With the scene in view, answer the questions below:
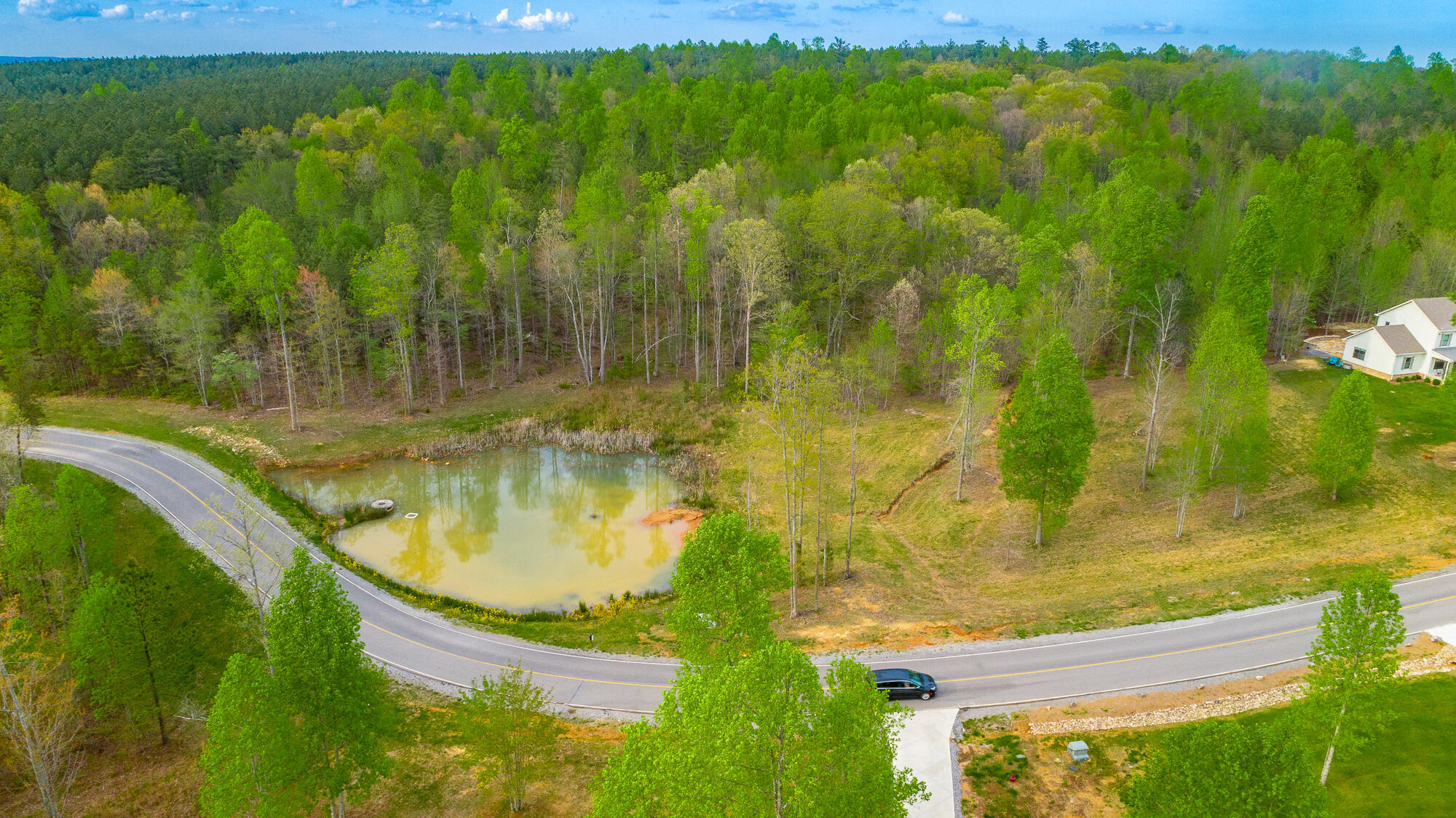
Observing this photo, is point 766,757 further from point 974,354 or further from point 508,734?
point 974,354

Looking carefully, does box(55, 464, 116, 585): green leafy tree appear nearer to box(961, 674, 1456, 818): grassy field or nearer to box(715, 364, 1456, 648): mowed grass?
box(715, 364, 1456, 648): mowed grass

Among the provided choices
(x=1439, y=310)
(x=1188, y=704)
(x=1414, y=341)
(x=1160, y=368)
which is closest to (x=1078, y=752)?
(x=1188, y=704)

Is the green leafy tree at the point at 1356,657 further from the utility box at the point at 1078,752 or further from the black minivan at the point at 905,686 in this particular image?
the black minivan at the point at 905,686

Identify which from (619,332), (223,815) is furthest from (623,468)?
(223,815)

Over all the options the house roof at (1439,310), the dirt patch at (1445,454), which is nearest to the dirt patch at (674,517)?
the dirt patch at (1445,454)

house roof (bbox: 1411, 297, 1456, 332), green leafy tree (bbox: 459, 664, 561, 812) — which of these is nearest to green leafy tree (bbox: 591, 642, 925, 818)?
green leafy tree (bbox: 459, 664, 561, 812)
